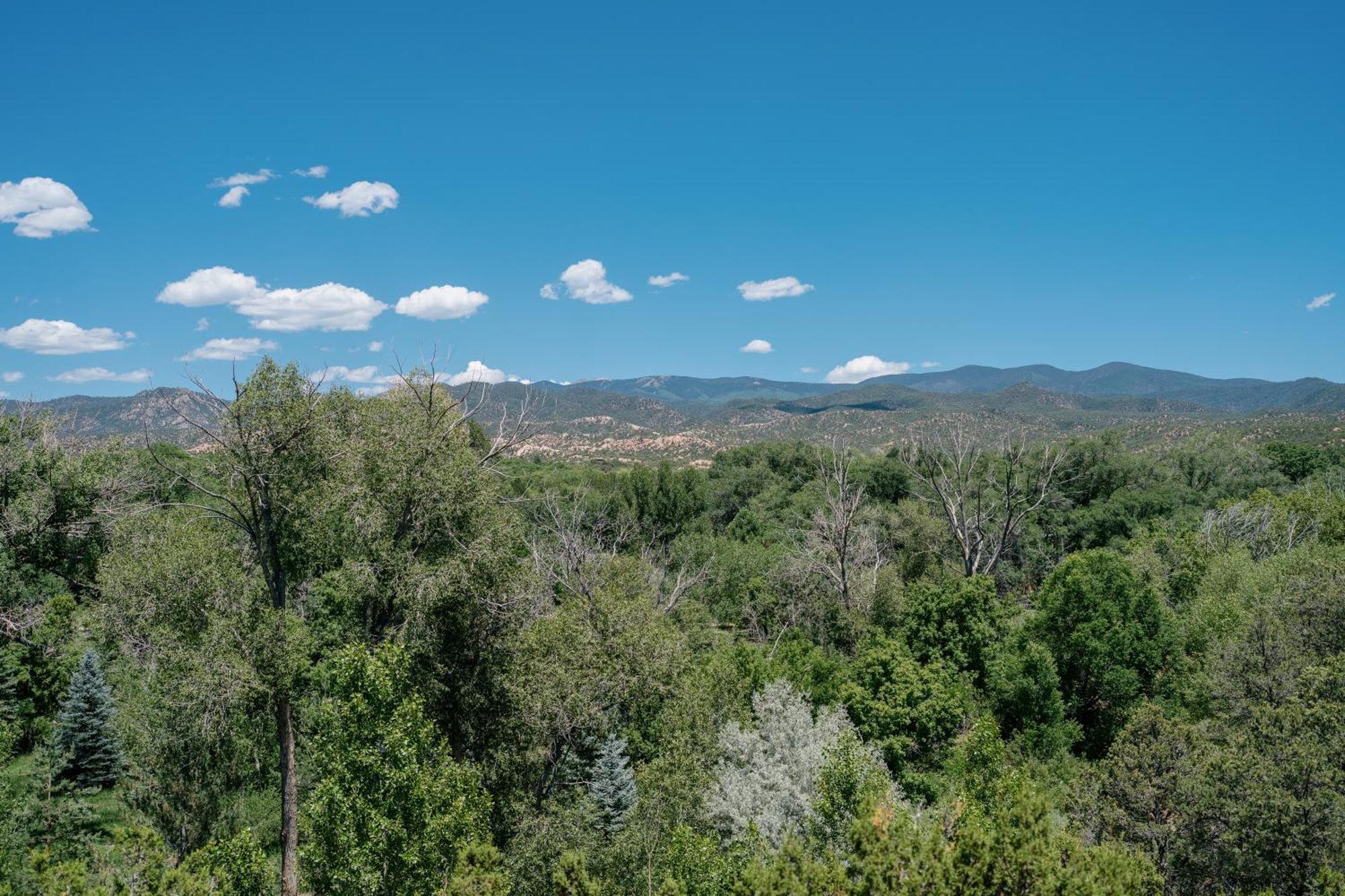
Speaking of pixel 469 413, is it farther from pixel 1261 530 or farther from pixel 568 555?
pixel 1261 530

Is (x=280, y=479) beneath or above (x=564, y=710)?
above

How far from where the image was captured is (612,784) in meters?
21.7

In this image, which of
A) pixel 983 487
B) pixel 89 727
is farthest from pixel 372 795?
pixel 983 487

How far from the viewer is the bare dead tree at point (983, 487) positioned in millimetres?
34156

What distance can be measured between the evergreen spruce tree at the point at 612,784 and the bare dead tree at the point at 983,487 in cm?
1733

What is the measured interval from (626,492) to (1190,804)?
43.0m

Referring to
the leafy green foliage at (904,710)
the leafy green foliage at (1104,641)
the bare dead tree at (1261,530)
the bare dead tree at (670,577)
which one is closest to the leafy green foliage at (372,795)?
the leafy green foliage at (904,710)

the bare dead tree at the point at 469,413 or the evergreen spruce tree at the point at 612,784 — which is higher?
the bare dead tree at the point at 469,413

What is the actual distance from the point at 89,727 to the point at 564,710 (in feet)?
80.2

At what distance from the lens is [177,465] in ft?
151

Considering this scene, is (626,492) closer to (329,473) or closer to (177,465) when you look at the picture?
(177,465)

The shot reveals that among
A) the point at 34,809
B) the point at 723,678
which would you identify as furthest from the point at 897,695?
the point at 34,809

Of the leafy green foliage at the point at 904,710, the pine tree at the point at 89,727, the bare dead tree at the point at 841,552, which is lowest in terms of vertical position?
the pine tree at the point at 89,727

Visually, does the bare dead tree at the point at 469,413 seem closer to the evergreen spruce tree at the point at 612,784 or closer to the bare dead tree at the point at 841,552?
the evergreen spruce tree at the point at 612,784
